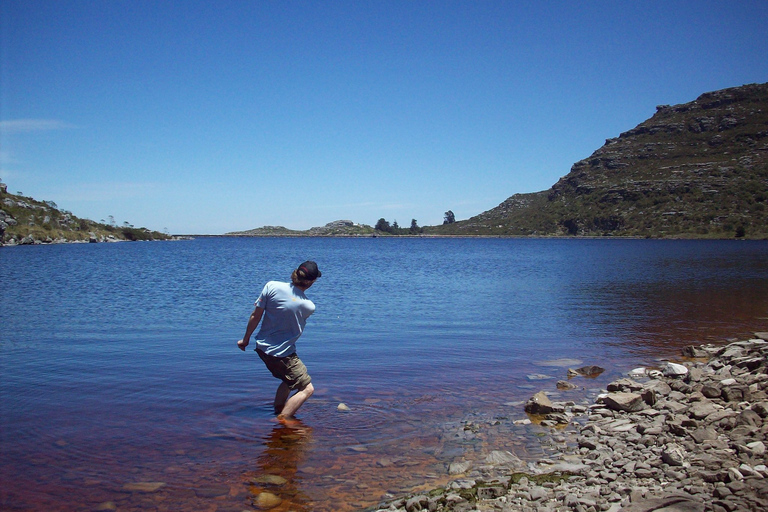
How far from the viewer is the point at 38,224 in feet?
340

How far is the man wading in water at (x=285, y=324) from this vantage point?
26.9 feet

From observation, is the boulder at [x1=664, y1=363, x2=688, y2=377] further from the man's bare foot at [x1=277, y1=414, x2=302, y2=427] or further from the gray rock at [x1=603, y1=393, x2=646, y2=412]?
the man's bare foot at [x1=277, y1=414, x2=302, y2=427]

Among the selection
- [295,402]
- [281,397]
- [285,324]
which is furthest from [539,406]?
[285,324]

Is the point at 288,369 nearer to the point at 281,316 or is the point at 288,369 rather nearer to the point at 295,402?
the point at 295,402

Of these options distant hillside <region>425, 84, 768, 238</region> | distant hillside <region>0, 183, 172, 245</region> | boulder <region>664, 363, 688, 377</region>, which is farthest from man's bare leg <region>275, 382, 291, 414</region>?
distant hillside <region>425, 84, 768, 238</region>

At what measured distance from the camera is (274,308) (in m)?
8.24

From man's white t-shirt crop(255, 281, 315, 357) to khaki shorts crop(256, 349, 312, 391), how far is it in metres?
0.11

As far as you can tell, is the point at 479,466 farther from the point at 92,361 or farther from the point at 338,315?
the point at 338,315

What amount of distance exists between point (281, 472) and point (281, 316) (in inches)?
89.2

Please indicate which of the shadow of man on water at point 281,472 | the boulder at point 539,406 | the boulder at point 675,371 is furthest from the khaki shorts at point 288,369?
the boulder at point 675,371

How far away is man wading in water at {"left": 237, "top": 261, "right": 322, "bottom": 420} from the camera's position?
8.20 meters

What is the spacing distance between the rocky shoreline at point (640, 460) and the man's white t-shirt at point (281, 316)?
3086 mm

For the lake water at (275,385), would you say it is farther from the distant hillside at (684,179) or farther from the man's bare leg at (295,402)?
the distant hillside at (684,179)

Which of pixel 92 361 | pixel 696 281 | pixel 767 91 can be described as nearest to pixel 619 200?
pixel 767 91
